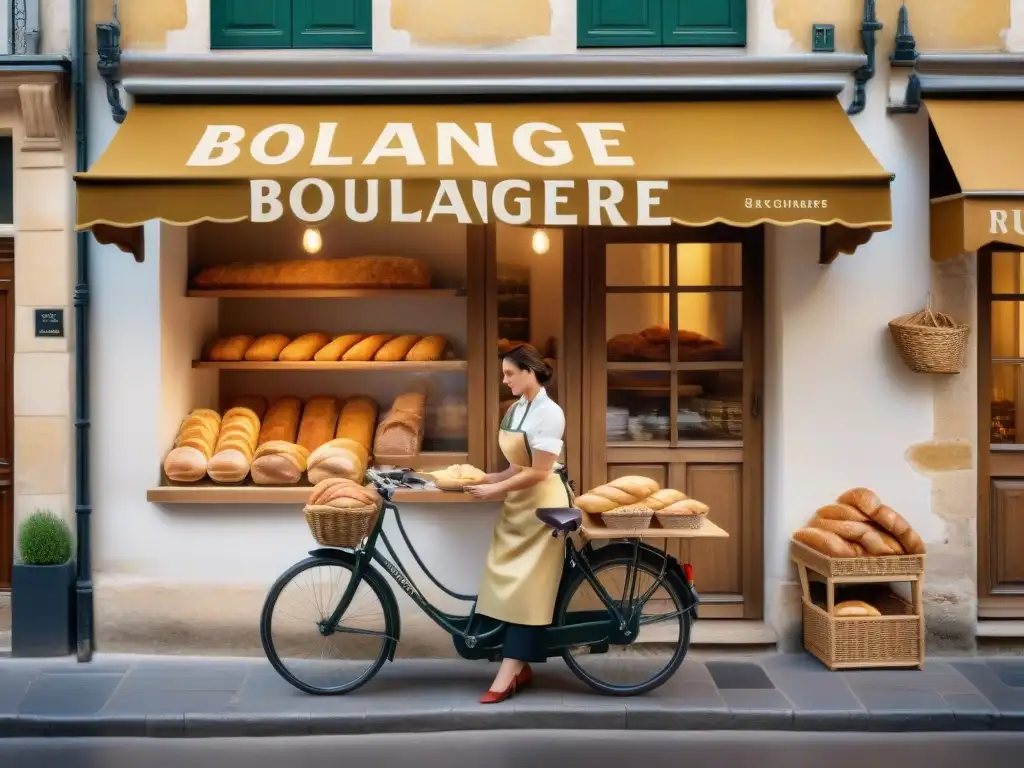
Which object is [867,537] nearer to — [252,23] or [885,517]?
[885,517]

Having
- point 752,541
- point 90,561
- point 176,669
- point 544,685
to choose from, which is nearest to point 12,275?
point 90,561

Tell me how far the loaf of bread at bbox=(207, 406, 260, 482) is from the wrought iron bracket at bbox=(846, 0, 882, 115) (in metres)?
4.46

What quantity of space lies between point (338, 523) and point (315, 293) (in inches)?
84.6

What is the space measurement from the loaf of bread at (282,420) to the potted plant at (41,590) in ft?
4.74

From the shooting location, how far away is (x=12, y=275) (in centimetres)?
738

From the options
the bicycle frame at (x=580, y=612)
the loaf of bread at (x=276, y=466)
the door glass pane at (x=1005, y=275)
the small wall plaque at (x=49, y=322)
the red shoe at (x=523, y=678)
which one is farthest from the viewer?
the door glass pane at (x=1005, y=275)

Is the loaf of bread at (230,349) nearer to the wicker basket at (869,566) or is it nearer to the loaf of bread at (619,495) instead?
the loaf of bread at (619,495)

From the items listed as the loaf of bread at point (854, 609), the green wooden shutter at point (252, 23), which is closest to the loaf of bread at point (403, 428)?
the green wooden shutter at point (252, 23)

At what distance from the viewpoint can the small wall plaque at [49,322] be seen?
23.4ft

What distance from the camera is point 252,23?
739 cm

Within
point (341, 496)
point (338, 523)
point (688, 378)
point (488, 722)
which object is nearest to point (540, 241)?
point (688, 378)

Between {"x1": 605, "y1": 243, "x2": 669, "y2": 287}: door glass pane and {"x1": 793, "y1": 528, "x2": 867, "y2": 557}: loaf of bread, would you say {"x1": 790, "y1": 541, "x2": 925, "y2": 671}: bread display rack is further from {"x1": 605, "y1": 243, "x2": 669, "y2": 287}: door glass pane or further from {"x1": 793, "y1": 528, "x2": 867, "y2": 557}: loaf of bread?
{"x1": 605, "y1": 243, "x2": 669, "y2": 287}: door glass pane

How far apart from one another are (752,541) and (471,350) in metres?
2.30

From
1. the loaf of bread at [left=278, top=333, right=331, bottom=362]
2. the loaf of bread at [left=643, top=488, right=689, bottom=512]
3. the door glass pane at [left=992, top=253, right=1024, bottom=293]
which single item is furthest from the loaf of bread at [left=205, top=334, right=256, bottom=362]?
the door glass pane at [left=992, top=253, right=1024, bottom=293]
